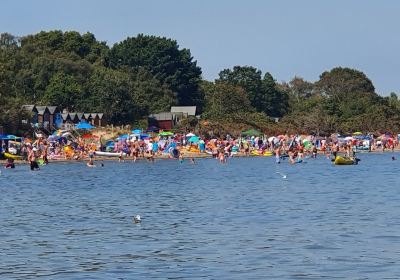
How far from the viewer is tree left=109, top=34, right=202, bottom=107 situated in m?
158

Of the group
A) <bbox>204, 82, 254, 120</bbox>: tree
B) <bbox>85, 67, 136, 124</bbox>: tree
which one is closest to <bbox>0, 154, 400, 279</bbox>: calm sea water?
<bbox>85, 67, 136, 124</bbox>: tree

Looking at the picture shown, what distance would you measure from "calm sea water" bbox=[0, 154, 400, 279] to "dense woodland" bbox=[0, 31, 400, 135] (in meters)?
64.8

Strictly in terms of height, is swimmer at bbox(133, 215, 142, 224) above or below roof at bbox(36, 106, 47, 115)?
below

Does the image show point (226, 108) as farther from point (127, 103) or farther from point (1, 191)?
point (1, 191)

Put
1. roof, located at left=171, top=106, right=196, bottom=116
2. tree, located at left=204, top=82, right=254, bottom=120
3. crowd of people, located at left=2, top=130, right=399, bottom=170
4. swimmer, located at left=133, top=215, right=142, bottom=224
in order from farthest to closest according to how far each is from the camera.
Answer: tree, located at left=204, top=82, right=254, bottom=120
roof, located at left=171, top=106, right=196, bottom=116
crowd of people, located at left=2, top=130, right=399, bottom=170
swimmer, located at left=133, top=215, right=142, bottom=224

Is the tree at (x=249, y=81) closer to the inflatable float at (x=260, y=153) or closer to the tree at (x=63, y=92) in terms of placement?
the tree at (x=63, y=92)

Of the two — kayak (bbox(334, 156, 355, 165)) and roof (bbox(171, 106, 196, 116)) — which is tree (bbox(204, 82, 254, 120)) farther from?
kayak (bbox(334, 156, 355, 165))

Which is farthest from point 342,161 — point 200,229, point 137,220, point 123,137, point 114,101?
point 200,229

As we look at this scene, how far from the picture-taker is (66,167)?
85.8 m

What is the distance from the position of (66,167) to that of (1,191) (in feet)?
97.7

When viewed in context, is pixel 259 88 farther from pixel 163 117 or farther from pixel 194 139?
pixel 194 139

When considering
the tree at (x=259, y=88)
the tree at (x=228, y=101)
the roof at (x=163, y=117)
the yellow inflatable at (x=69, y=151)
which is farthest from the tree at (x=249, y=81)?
the yellow inflatable at (x=69, y=151)

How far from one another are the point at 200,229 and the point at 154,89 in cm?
11543

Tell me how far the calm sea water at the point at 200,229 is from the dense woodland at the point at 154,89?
6481 centimetres
